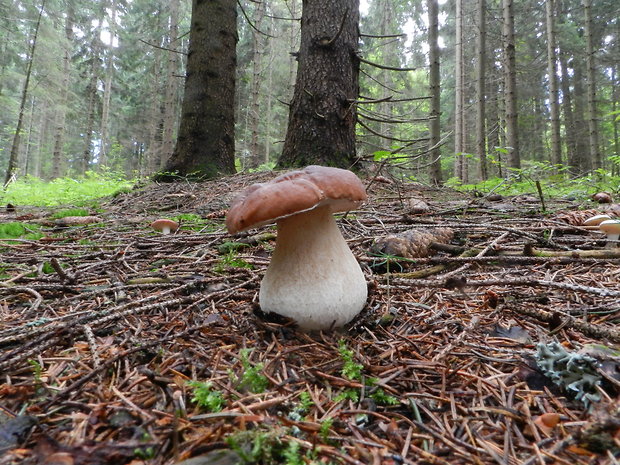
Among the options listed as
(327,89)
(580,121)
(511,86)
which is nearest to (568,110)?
(580,121)

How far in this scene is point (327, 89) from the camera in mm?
5051

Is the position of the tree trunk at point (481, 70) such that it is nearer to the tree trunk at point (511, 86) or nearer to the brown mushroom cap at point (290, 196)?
the tree trunk at point (511, 86)

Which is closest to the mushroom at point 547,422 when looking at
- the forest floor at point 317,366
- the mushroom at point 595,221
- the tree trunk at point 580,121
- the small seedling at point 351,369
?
the forest floor at point 317,366

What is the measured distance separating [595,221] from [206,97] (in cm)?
605

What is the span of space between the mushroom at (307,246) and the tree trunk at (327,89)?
3.47 m

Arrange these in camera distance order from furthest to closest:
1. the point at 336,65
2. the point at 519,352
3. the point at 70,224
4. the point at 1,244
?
the point at 336,65 < the point at 70,224 < the point at 1,244 < the point at 519,352

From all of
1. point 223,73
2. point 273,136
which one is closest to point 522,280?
point 223,73

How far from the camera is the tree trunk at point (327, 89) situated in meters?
5.05

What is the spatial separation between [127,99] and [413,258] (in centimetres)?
2790

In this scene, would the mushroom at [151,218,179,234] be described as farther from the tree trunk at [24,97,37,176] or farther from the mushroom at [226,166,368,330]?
the tree trunk at [24,97,37,176]

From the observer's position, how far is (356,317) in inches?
65.8

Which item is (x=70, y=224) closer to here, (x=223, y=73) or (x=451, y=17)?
(x=223, y=73)

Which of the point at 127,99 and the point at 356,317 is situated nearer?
the point at 356,317

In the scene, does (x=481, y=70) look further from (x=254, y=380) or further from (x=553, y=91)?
(x=254, y=380)
